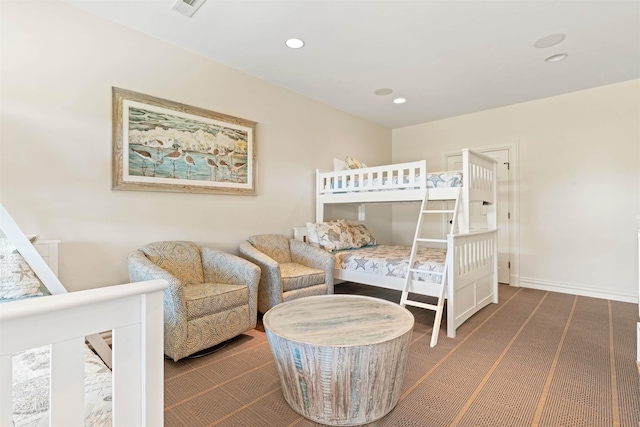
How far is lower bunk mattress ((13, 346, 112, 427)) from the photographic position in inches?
33.9

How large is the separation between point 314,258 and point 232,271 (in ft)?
3.21

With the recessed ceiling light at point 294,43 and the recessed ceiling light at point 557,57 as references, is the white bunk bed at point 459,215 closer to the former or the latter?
the recessed ceiling light at point 557,57

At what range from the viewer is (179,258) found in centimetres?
263

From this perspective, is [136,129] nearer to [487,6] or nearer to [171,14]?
[171,14]

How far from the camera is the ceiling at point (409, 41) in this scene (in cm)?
229

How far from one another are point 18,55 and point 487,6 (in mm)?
3339

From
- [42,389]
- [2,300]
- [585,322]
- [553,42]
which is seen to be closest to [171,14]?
[2,300]

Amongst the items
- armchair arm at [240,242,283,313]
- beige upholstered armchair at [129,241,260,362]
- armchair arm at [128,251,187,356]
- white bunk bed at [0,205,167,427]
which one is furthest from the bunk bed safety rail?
white bunk bed at [0,205,167,427]

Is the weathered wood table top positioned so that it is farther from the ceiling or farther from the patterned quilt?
the ceiling

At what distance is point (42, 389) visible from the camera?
96 cm

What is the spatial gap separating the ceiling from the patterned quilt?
1.99 metres

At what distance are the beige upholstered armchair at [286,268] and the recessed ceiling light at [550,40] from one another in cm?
277

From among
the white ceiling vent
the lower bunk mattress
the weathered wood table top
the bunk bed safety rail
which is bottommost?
the weathered wood table top

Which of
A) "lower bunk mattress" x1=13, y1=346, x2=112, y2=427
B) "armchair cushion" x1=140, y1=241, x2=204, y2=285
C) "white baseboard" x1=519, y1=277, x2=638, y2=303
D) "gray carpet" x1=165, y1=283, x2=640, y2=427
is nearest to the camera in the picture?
"lower bunk mattress" x1=13, y1=346, x2=112, y2=427
